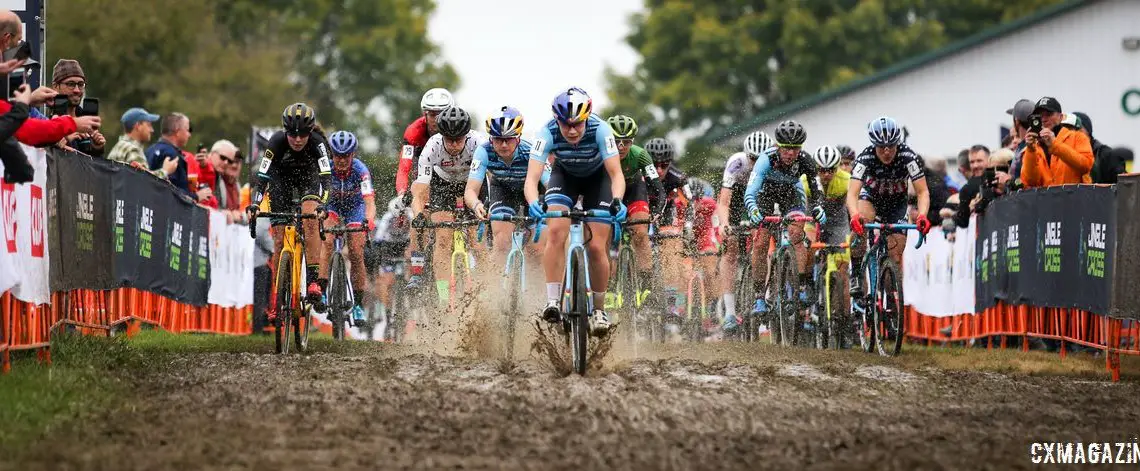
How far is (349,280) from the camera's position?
1619 cm

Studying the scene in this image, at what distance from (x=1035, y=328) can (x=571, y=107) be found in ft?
17.4

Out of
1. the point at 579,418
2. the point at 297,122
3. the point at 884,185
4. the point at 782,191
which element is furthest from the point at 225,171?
the point at 579,418

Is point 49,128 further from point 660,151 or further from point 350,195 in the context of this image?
point 660,151

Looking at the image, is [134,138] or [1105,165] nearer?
[1105,165]

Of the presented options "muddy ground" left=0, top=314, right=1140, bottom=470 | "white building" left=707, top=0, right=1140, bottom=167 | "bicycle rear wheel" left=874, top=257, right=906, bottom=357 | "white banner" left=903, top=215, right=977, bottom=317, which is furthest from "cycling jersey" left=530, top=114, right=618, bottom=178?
"white building" left=707, top=0, right=1140, bottom=167

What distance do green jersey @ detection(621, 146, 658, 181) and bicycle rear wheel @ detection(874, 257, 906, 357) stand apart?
7.15ft

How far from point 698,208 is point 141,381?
10.3 m

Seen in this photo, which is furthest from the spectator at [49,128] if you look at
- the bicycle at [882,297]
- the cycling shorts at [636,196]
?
the bicycle at [882,297]

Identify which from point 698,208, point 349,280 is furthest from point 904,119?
point 349,280

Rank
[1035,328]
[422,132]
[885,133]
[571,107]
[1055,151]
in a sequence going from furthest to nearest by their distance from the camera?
[422,132] < [885,133] < [1035,328] < [1055,151] < [571,107]

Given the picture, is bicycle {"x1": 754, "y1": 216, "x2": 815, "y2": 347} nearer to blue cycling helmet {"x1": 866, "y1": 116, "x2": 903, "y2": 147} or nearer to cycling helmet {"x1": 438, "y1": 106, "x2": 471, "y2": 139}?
blue cycling helmet {"x1": 866, "y1": 116, "x2": 903, "y2": 147}

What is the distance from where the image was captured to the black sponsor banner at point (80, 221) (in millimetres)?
12188

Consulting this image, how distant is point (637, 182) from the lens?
50.6ft

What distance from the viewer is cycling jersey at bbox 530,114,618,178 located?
1234 cm
